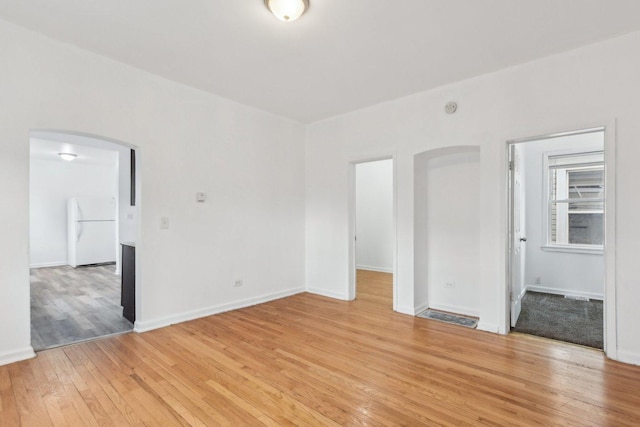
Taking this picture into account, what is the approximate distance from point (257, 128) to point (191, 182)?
133 centimetres

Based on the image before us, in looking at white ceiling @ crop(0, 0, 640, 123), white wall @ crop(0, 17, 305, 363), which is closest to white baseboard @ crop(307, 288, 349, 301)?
white wall @ crop(0, 17, 305, 363)

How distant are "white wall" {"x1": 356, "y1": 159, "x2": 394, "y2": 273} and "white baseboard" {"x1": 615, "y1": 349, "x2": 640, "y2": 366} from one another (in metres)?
4.51

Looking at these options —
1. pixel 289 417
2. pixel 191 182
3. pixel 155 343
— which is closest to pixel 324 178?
pixel 191 182

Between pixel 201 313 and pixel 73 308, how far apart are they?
1902 millimetres

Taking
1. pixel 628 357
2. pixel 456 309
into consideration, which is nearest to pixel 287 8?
pixel 456 309

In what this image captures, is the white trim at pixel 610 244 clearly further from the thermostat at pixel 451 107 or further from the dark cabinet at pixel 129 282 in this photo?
the dark cabinet at pixel 129 282

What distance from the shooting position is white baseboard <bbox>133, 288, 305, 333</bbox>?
3.57 metres

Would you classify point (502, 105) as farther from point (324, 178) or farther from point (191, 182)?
point (191, 182)

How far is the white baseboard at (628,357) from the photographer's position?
2740 millimetres

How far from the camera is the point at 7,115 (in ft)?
9.08

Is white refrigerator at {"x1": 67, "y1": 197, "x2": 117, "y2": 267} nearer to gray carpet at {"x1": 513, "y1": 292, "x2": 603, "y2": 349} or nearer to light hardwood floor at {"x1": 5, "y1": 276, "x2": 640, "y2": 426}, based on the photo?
light hardwood floor at {"x1": 5, "y1": 276, "x2": 640, "y2": 426}

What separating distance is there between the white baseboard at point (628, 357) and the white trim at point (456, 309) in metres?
1.37

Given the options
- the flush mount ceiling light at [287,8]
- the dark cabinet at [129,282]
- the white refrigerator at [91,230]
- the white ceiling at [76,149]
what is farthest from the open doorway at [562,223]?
the white refrigerator at [91,230]

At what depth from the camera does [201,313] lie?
4.06 m
